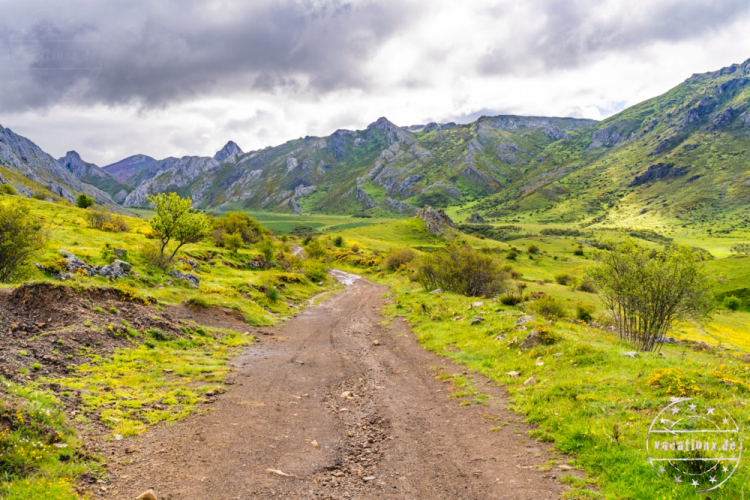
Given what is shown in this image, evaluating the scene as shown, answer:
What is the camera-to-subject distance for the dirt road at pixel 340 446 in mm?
8008

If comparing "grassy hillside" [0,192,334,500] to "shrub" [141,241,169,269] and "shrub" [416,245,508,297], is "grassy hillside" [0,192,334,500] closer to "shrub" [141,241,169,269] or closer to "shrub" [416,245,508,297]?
"shrub" [141,241,169,269]

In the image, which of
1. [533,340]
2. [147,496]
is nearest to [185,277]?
[147,496]

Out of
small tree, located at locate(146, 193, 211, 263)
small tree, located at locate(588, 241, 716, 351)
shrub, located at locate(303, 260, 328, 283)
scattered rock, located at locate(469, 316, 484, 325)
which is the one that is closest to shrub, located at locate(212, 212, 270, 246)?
shrub, located at locate(303, 260, 328, 283)

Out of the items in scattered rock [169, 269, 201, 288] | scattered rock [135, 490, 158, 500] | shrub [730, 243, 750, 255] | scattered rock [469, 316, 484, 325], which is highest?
scattered rock [169, 269, 201, 288]

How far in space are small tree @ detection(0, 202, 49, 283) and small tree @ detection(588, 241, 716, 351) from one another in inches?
1468

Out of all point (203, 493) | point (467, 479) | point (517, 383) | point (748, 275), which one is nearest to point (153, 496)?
point (203, 493)

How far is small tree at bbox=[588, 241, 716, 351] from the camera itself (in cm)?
2114

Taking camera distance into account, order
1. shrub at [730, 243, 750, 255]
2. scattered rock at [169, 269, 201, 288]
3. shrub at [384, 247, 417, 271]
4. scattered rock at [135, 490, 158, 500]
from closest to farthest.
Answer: scattered rock at [135, 490, 158, 500], scattered rock at [169, 269, 201, 288], shrub at [384, 247, 417, 271], shrub at [730, 243, 750, 255]

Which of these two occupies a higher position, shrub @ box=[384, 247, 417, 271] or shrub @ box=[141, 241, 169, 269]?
shrub @ box=[141, 241, 169, 269]

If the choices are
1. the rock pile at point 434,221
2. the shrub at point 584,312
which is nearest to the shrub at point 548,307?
the shrub at point 584,312

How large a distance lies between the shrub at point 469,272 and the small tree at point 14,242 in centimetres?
3573

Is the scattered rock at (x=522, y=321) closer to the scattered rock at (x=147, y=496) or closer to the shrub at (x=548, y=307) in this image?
the shrub at (x=548, y=307)

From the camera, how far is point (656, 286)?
2155 centimetres

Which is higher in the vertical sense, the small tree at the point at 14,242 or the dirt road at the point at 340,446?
the small tree at the point at 14,242
